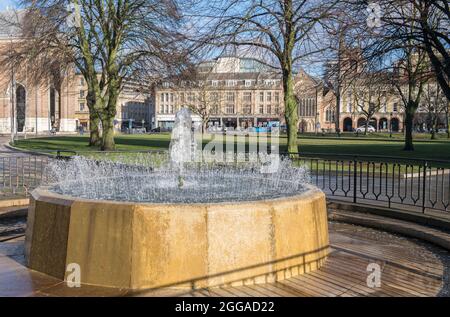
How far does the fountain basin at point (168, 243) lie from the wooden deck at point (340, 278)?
15 centimetres

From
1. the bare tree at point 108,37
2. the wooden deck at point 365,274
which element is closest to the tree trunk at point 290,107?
the bare tree at point 108,37

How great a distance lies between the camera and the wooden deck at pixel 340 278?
223 inches

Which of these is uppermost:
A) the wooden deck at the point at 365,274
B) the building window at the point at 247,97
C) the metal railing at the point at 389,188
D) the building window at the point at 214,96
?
the building window at the point at 247,97

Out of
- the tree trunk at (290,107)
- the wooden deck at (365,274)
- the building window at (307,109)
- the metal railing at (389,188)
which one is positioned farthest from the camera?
the building window at (307,109)

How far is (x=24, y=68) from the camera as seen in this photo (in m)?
33.6

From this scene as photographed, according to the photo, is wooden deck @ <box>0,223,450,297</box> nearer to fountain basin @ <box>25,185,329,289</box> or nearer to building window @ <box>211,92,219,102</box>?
fountain basin @ <box>25,185,329,289</box>

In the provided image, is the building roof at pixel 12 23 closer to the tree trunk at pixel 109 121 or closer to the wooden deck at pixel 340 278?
the tree trunk at pixel 109 121

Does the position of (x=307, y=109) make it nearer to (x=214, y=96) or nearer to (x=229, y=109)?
(x=229, y=109)

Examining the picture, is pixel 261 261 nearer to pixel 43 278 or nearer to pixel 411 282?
pixel 411 282

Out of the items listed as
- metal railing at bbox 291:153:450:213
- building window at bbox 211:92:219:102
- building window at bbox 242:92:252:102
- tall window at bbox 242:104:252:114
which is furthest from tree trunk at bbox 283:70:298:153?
building window at bbox 242:92:252:102

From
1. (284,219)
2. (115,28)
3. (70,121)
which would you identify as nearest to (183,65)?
(115,28)

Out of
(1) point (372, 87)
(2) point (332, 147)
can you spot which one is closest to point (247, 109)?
(1) point (372, 87)
